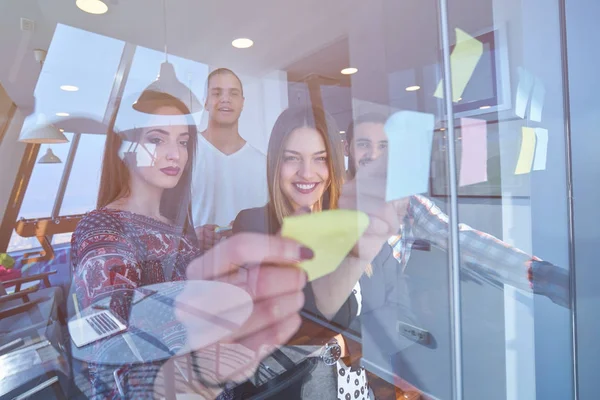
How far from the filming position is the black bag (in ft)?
3.50

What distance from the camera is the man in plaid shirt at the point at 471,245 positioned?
1061 mm

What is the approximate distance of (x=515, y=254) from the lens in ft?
3.72

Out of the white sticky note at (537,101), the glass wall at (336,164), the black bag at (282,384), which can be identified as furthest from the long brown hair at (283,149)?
the white sticky note at (537,101)

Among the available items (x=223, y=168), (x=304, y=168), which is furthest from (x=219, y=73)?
(x=304, y=168)

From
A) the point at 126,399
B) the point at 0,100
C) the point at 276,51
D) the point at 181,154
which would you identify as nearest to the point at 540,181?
the point at 276,51

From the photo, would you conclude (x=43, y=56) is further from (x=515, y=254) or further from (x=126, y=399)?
(x=515, y=254)

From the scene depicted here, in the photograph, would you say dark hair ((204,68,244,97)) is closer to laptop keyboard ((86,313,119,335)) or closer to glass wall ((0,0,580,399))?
glass wall ((0,0,580,399))

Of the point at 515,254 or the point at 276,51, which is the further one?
the point at 276,51

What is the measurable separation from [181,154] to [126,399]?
27.1 inches

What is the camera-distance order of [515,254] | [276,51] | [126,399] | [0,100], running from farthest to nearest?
[276,51], [515,254], [126,399], [0,100]

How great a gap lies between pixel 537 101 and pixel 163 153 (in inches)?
46.5

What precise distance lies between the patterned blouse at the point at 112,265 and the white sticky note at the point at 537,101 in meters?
1.25

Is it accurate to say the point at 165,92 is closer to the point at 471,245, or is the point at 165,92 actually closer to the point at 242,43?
the point at 242,43

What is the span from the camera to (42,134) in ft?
2.49
